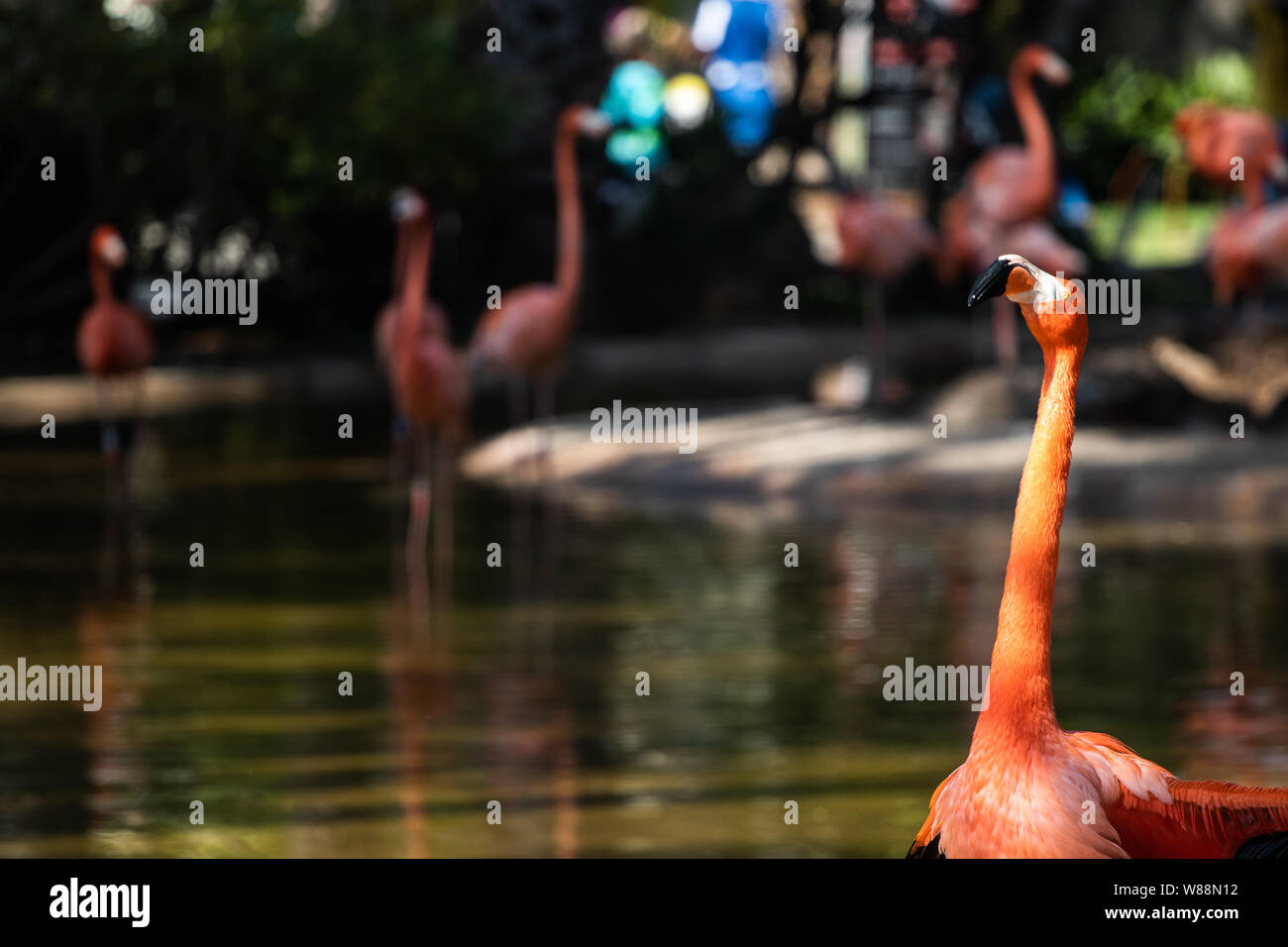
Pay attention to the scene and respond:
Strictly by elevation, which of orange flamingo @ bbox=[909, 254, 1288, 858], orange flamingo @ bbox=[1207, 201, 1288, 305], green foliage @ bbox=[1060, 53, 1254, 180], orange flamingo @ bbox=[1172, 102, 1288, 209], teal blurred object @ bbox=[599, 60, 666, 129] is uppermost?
teal blurred object @ bbox=[599, 60, 666, 129]

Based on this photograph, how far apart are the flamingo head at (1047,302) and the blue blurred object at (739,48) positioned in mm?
27888

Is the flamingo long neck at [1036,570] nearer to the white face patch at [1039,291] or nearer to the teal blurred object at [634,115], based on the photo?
the white face patch at [1039,291]

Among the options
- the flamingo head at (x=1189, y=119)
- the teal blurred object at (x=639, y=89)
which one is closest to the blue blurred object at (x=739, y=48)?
the teal blurred object at (x=639, y=89)

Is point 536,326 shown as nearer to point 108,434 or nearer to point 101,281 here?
point 108,434

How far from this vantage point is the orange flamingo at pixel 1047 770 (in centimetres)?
359

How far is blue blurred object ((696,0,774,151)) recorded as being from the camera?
32.6 metres

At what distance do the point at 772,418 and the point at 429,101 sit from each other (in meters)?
7.79

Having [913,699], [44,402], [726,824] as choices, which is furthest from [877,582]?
[44,402]

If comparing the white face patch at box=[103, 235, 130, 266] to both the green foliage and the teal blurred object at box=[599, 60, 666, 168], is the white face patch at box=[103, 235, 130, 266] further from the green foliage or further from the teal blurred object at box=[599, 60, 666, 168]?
the green foliage

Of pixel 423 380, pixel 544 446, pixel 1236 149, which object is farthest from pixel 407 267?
pixel 1236 149

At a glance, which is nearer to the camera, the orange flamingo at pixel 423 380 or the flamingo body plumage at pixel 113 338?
the orange flamingo at pixel 423 380

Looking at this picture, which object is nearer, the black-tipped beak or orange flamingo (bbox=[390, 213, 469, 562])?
the black-tipped beak

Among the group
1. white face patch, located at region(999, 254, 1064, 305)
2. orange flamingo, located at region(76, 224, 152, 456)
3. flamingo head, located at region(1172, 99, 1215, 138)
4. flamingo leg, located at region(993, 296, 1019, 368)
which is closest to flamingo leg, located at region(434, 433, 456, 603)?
orange flamingo, located at region(76, 224, 152, 456)
